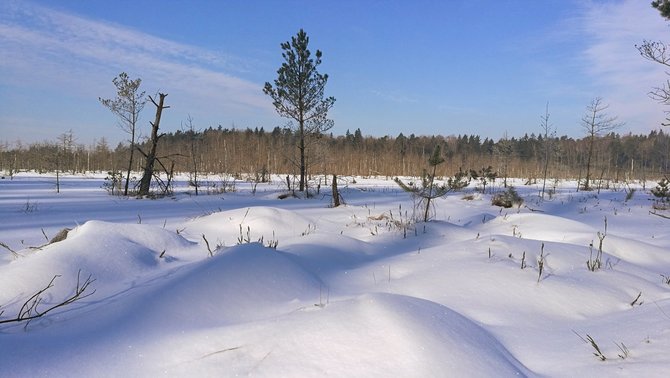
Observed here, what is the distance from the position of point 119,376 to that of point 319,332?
783 millimetres

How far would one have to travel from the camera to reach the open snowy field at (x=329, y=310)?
58.9 inches

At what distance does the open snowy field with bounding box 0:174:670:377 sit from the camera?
1.50 m

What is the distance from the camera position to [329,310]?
1.76 meters

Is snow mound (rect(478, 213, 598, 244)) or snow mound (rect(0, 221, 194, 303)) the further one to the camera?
snow mound (rect(478, 213, 598, 244))

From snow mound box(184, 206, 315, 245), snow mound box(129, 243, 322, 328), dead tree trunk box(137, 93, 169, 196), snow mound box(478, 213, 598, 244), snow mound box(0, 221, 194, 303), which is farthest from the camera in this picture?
dead tree trunk box(137, 93, 169, 196)

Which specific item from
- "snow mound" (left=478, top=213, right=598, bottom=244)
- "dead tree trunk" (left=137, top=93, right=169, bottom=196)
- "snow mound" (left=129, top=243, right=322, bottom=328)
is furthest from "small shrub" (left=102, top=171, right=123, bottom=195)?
"snow mound" (left=129, top=243, right=322, bottom=328)

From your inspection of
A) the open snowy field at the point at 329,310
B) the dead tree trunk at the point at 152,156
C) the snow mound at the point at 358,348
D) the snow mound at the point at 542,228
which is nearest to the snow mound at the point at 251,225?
the open snowy field at the point at 329,310

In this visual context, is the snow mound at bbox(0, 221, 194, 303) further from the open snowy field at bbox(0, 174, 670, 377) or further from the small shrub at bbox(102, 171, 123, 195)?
the small shrub at bbox(102, 171, 123, 195)

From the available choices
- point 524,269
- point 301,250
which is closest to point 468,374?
point 524,269

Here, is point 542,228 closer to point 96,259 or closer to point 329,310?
point 329,310

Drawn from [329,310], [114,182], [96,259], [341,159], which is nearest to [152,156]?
[114,182]

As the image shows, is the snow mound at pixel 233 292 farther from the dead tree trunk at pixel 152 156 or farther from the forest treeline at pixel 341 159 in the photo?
the forest treeline at pixel 341 159

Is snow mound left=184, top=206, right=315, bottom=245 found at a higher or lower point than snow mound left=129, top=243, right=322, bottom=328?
lower

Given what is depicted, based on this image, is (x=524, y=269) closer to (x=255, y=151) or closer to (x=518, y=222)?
(x=518, y=222)
